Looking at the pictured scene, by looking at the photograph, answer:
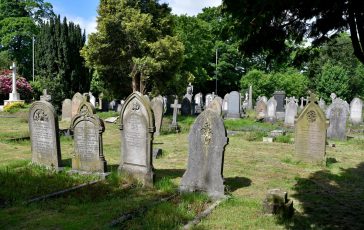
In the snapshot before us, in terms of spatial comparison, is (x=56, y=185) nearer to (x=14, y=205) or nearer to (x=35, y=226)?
(x=14, y=205)

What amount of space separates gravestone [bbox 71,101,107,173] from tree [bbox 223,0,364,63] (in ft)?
15.2

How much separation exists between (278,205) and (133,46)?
865 inches

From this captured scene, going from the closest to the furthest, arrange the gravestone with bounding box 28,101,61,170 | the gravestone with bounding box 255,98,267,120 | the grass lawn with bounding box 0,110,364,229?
1. the grass lawn with bounding box 0,110,364,229
2. the gravestone with bounding box 28,101,61,170
3. the gravestone with bounding box 255,98,267,120

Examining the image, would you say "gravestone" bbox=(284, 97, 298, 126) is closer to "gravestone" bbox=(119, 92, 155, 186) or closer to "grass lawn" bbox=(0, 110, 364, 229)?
"grass lawn" bbox=(0, 110, 364, 229)

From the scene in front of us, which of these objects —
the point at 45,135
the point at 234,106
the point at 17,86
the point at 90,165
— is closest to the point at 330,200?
the point at 90,165

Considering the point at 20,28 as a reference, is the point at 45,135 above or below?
below

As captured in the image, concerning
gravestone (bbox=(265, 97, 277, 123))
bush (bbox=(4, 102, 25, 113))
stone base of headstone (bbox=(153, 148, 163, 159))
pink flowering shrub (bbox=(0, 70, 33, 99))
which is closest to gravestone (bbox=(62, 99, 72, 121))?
bush (bbox=(4, 102, 25, 113))

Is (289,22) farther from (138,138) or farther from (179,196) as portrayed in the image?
(138,138)

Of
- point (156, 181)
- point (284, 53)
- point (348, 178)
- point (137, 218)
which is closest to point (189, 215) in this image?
point (137, 218)

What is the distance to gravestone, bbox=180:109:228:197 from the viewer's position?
7.41m

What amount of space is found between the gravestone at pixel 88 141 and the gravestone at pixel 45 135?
1.70 ft

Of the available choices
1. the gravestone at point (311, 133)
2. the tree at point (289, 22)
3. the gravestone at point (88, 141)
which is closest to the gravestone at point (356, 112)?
the gravestone at point (311, 133)

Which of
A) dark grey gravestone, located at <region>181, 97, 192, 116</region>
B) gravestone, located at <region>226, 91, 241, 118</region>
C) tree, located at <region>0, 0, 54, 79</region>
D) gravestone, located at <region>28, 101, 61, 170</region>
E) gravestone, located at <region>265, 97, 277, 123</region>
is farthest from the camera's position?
tree, located at <region>0, 0, 54, 79</region>

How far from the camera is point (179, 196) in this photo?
7266 mm
